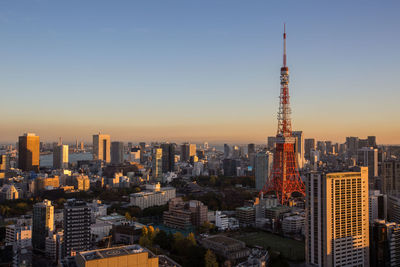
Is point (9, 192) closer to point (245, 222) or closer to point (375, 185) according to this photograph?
point (245, 222)

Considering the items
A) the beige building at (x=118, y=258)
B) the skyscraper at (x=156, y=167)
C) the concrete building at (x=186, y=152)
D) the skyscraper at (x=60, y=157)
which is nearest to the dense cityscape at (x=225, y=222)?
the beige building at (x=118, y=258)

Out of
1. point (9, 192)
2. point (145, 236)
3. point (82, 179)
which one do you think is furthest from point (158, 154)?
point (145, 236)

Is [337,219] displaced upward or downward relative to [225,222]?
upward

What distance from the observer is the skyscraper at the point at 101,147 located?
4019cm

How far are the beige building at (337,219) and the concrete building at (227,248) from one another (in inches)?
67.7

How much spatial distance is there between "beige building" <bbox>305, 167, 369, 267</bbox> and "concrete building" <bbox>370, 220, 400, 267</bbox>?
0.18 metres

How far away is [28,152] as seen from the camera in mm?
27031

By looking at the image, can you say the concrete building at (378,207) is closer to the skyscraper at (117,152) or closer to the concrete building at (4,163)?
the concrete building at (4,163)

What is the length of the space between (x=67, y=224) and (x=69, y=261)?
1.35 m

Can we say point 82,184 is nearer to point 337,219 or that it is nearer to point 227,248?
point 227,248

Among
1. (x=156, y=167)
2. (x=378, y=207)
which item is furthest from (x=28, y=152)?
(x=378, y=207)

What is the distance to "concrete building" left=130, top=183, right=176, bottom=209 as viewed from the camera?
15.1 m

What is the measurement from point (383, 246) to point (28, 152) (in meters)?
25.2

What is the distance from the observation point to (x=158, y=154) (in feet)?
79.1
